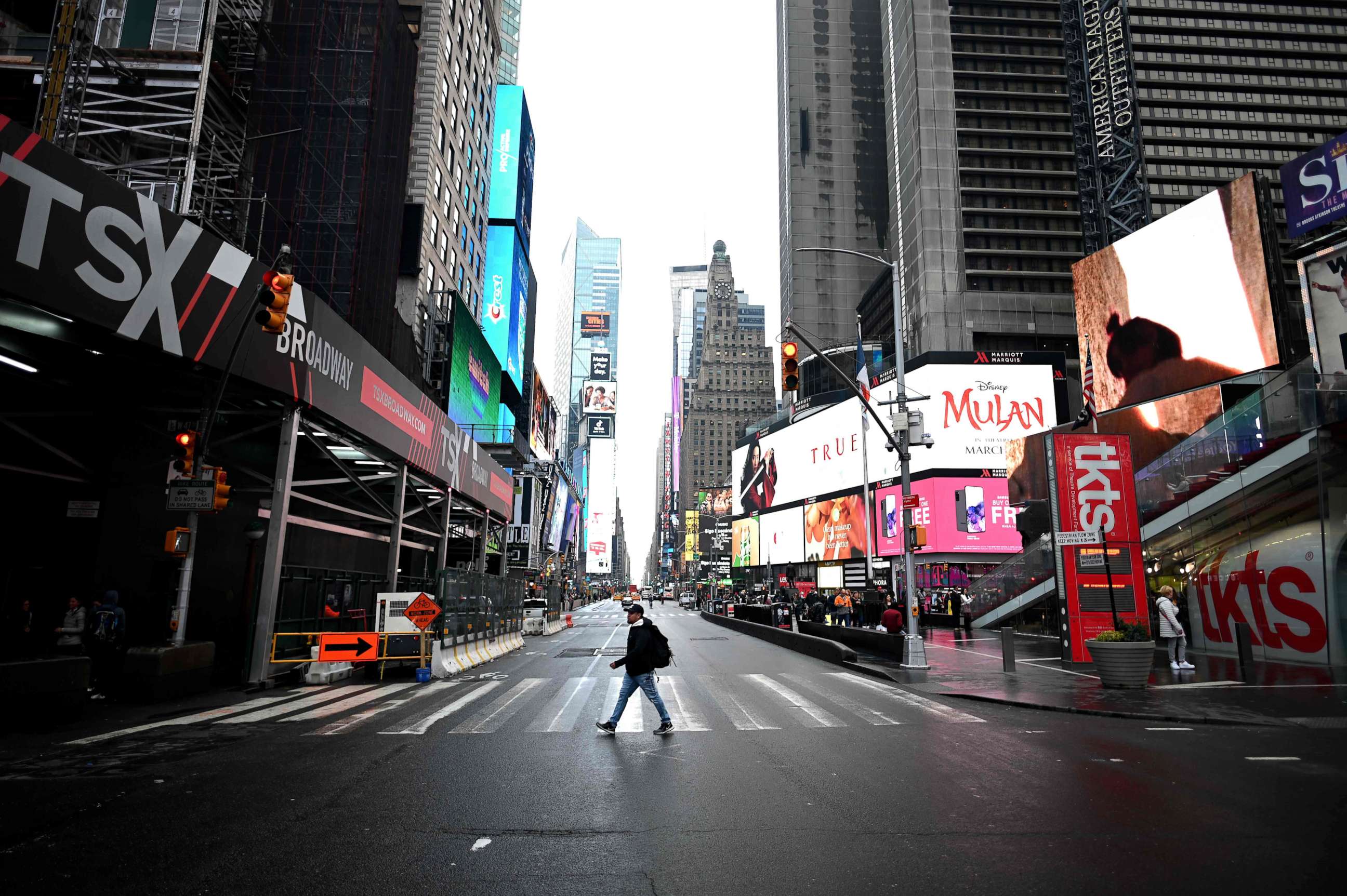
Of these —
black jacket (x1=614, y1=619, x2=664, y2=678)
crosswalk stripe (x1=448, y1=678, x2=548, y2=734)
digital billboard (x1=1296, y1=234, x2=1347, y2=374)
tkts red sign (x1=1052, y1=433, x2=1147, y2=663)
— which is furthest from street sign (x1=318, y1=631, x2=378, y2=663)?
digital billboard (x1=1296, y1=234, x2=1347, y2=374)

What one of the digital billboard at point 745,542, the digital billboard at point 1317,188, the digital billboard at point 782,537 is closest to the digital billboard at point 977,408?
the digital billboard at point 782,537

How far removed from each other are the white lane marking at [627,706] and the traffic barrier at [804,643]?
6.45 metres

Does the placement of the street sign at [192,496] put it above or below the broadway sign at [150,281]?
below

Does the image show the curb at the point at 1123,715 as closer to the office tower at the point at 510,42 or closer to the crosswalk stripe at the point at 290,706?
the crosswalk stripe at the point at 290,706

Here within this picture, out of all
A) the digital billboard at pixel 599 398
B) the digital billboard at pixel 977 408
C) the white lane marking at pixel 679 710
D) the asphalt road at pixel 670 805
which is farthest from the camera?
the digital billboard at pixel 599 398

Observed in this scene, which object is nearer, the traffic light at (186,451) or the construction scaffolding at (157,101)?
the traffic light at (186,451)

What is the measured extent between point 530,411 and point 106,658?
7137cm

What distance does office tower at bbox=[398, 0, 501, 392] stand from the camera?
156ft

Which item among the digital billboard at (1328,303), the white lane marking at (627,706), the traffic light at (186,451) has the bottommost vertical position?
the white lane marking at (627,706)

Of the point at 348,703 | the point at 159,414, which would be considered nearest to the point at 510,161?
the point at 159,414

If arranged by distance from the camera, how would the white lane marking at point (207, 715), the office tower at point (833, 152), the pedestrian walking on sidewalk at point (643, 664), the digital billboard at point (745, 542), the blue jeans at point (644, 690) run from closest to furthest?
the white lane marking at point (207, 715), the blue jeans at point (644, 690), the pedestrian walking on sidewalk at point (643, 664), the digital billboard at point (745, 542), the office tower at point (833, 152)

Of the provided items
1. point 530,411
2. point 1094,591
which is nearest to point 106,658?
point 1094,591

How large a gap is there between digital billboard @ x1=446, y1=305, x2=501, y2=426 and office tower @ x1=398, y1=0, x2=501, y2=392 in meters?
0.96

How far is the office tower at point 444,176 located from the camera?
47406mm
